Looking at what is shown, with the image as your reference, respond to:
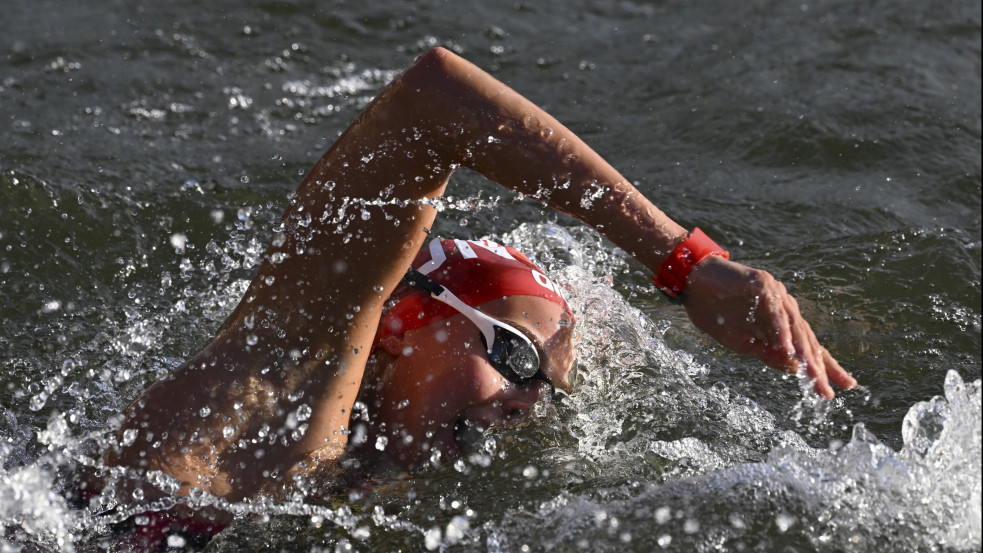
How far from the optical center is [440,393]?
3.24m

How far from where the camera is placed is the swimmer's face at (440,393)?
326 cm

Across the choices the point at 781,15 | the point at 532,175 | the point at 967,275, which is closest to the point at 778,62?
the point at 781,15

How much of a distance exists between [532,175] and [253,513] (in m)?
1.40

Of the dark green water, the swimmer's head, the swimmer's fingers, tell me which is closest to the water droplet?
the dark green water

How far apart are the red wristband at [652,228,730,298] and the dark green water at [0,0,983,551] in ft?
2.70

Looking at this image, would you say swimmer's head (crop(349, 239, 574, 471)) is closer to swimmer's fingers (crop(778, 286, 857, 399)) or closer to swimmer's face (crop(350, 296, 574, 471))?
swimmer's face (crop(350, 296, 574, 471))

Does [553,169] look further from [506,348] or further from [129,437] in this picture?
[129,437]

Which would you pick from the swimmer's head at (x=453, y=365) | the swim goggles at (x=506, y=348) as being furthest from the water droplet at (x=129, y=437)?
the swim goggles at (x=506, y=348)

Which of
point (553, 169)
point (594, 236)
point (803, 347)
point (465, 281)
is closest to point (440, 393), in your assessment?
point (465, 281)

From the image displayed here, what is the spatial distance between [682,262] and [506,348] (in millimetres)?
889

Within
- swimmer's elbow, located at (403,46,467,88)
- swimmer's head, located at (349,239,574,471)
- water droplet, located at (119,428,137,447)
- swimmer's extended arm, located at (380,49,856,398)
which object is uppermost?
swimmer's elbow, located at (403,46,467,88)

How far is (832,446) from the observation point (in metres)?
3.49

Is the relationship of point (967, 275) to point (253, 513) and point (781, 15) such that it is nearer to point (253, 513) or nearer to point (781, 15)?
point (253, 513)

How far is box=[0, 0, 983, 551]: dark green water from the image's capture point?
311cm
